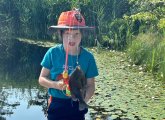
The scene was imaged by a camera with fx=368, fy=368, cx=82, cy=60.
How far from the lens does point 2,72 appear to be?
35.5ft

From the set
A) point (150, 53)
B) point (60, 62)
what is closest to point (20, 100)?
point (150, 53)

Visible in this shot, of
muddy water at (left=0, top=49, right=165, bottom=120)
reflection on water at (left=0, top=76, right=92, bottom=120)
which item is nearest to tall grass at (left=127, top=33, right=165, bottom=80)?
muddy water at (left=0, top=49, right=165, bottom=120)

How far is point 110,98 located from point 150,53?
365 centimetres

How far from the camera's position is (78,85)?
271cm

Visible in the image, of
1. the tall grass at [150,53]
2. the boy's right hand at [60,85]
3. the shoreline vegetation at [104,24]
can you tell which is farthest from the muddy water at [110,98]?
the boy's right hand at [60,85]

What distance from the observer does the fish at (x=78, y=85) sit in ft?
8.79

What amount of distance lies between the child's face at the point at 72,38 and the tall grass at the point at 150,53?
21.3ft

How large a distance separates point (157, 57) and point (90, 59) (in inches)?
292

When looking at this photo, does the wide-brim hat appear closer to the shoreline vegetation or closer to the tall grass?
the tall grass

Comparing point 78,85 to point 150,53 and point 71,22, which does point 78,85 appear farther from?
point 150,53

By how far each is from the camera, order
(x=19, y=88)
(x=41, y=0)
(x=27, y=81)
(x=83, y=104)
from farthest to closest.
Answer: (x=41, y=0) → (x=27, y=81) → (x=19, y=88) → (x=83, y=104)

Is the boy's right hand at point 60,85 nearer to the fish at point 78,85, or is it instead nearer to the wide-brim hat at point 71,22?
the fish at point 78,85

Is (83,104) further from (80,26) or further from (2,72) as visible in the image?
(2,72)

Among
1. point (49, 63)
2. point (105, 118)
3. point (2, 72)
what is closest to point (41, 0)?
point (2, 72)
